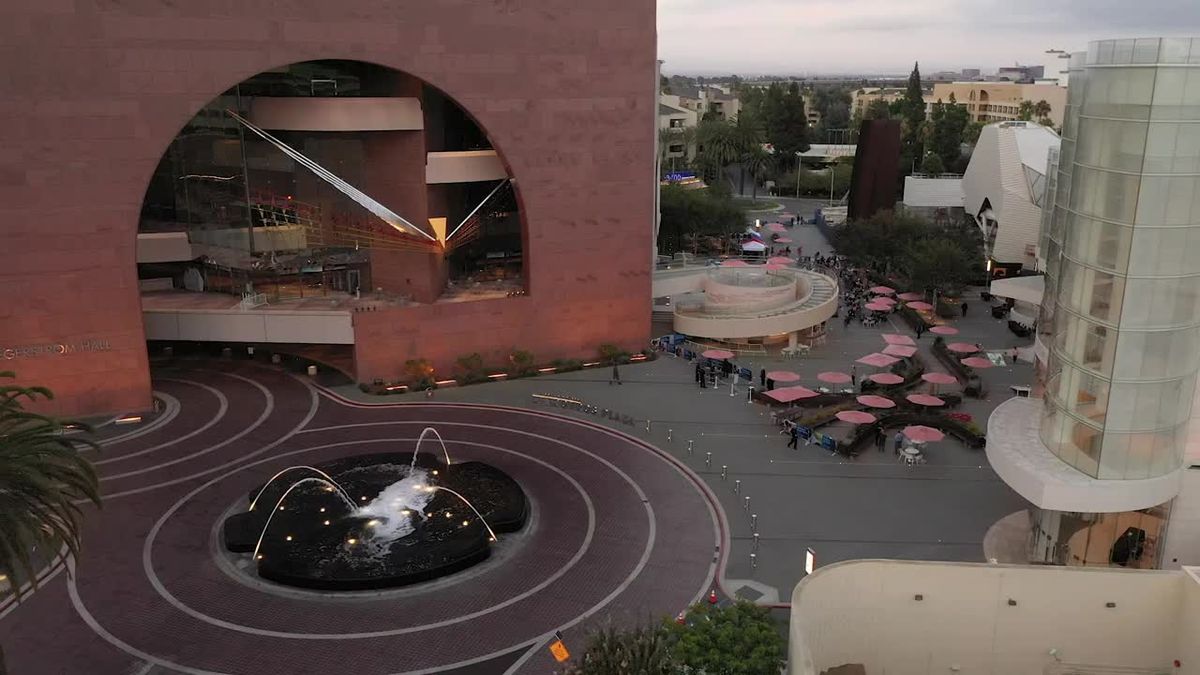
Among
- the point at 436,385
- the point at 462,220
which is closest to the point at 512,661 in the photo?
the point at 436,385

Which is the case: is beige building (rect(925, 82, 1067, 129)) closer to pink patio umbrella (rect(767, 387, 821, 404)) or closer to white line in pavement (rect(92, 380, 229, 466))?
pink patio umbrella (rect(767, 387, 821, 404))

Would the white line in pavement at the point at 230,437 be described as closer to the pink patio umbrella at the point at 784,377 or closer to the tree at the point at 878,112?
the pink patio umbrella at the point at 784,377

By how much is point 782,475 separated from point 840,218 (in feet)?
218

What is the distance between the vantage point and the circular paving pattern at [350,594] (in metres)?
21.7

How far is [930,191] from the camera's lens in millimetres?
81688

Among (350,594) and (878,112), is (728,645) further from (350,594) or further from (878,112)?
(878,112)

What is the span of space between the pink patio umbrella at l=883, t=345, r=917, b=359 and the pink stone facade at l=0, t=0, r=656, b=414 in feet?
40.4

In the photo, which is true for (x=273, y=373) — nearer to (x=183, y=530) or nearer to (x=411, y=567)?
(x=183, y=530)

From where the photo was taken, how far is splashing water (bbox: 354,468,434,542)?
26.8m

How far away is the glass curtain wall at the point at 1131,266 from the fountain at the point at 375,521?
657 inches

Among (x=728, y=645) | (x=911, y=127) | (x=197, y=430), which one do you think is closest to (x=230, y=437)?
(x=197, y=430)

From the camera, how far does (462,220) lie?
48.5m

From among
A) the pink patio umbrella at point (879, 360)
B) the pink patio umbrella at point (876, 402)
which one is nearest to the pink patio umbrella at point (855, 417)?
the pink patio umbrella at point (876, 402)

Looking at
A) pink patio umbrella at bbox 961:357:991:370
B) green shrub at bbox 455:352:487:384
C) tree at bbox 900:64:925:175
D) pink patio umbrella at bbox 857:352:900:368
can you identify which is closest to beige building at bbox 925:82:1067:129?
tree at bbox 900:64:925:175
